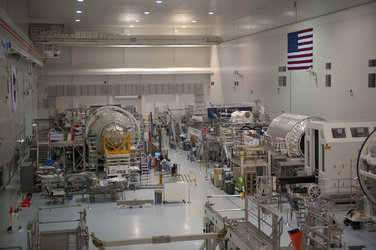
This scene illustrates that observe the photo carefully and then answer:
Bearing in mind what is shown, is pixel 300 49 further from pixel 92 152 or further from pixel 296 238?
pixel 296 238

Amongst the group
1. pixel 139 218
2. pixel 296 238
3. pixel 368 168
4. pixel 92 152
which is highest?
pixel 368 168

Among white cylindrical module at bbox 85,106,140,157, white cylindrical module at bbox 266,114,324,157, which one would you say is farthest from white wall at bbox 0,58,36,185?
white cylindrical module at bbox 266,114,324,157

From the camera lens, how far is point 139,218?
51.3 ft

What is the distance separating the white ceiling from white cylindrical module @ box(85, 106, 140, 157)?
6.32 meters

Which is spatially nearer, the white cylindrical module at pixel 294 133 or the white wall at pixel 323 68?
the white wall at pixel 323 68

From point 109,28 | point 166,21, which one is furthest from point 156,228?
point 109,28

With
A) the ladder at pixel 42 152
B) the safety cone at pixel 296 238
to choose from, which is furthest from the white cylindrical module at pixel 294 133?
the ladder at pixel 42 152

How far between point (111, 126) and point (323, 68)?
1131 cm

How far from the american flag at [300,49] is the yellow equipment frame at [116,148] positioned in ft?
33.3

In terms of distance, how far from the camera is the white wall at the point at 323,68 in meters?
18.9

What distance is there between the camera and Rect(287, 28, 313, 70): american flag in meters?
23.0

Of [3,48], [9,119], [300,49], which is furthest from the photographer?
[300,49]

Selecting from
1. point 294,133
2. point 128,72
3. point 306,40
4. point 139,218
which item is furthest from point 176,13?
point 139,218

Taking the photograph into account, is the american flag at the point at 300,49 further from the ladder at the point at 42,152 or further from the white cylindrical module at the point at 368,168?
the ladder at the point at 42,152
